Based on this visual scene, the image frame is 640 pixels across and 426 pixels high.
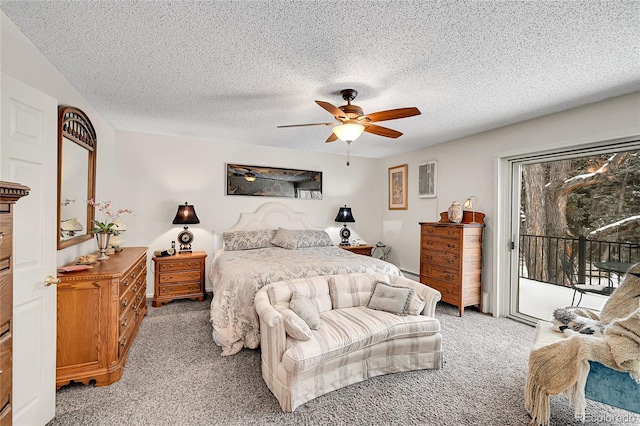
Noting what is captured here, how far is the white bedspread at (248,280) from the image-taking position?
2.71 m

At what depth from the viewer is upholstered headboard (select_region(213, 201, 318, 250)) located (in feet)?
15.5

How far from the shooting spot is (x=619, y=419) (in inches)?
74.4

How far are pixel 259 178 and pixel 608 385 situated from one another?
453 cm

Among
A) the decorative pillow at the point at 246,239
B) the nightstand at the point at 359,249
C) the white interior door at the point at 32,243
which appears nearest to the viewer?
the white interior door at the point at 32,243

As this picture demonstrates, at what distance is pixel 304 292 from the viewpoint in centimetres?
258

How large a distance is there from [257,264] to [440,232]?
8.42 feet

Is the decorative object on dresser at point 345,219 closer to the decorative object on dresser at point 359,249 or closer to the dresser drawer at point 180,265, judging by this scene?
the decorative object on dresser at point 359,249

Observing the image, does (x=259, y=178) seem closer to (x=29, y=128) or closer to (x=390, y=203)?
(x=390, y=203)

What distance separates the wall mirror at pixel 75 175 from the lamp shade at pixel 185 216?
1103 millimetres

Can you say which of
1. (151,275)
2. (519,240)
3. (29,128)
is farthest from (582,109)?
(151,275)

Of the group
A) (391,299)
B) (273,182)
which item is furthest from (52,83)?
(391,299)

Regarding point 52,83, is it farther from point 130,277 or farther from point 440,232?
point 440,232

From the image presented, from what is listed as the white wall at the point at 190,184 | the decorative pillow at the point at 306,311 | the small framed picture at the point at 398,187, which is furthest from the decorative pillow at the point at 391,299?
the small framed picture at the point at 398,187

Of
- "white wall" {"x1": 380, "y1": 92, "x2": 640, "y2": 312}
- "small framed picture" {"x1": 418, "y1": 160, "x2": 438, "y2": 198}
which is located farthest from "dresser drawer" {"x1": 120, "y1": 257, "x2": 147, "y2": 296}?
"small framed picture" {"x1": 418, "y1": 160, "x2": 438, "y2": 198}
